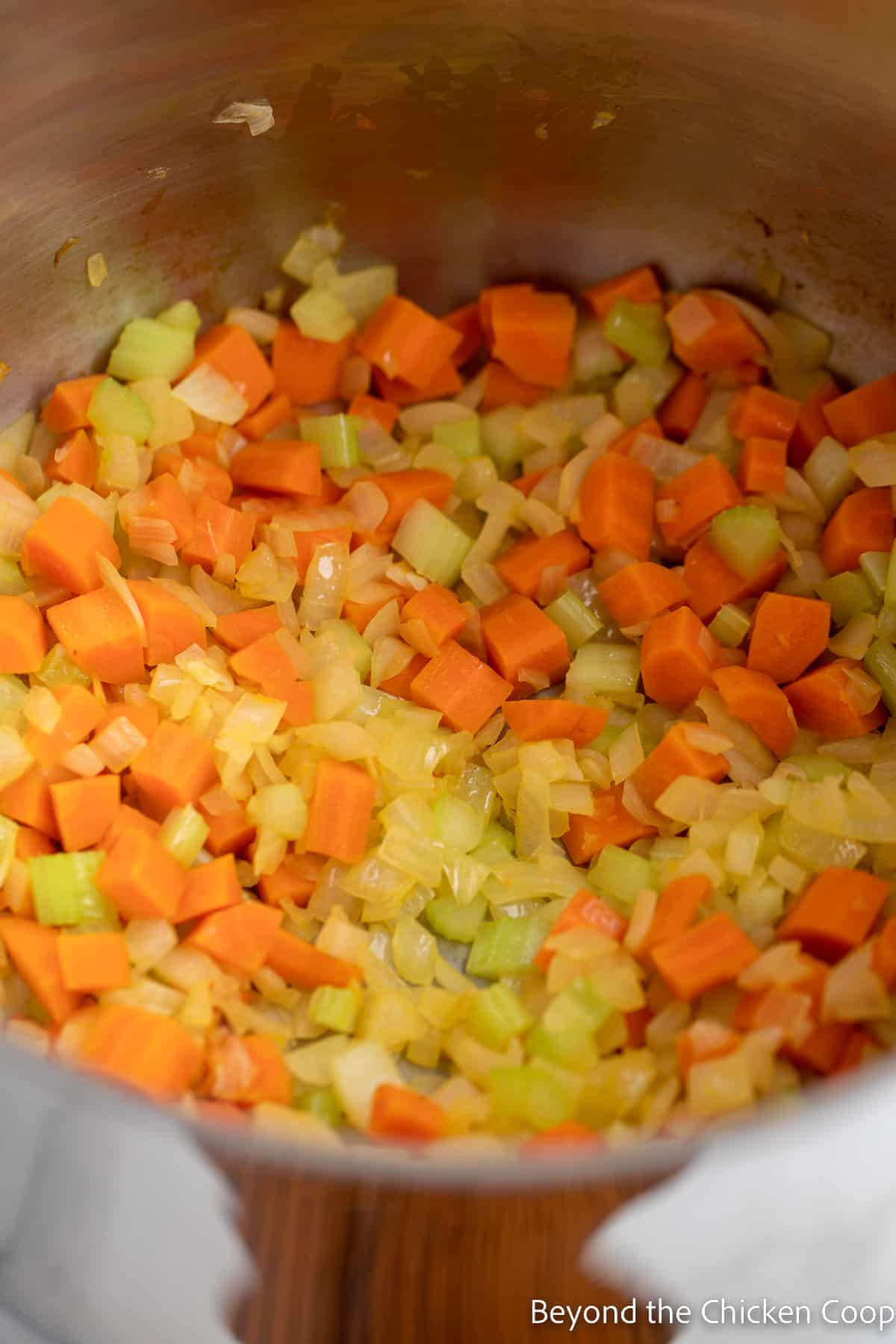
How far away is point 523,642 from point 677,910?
54 cm

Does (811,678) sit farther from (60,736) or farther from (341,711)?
(60,736)

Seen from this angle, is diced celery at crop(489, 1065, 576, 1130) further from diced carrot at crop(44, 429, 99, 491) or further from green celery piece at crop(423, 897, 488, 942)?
diced carrot at crop(44, 429, 99, 491)

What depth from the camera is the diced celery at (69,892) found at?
5.40 ft

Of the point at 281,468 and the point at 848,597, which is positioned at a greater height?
the point at 281,468

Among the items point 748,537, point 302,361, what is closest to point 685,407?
point 748,537

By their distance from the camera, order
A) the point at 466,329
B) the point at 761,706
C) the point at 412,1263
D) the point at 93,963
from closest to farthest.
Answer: the point at 412,1263 → the point at 93,963 → the point at 761,706 → the point at 466,329

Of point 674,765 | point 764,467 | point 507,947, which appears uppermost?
point 764,467

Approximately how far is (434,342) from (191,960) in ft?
3.99

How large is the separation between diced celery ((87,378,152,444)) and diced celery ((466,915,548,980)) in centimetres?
104

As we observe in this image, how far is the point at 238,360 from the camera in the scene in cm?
218

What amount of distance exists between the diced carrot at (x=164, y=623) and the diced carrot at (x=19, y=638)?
159mm

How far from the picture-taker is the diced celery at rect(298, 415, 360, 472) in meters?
2.17

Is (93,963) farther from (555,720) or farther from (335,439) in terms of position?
(335,439)

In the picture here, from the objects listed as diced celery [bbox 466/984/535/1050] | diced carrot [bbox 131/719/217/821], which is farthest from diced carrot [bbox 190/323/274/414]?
diced celery [bbox 466/984/535/1050]
